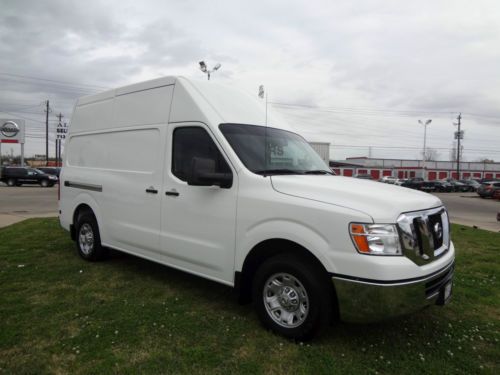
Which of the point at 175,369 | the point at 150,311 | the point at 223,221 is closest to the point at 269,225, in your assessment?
the point at 223,221

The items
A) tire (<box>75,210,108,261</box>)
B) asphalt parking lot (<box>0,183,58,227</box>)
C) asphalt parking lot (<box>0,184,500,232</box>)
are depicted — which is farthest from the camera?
asphalt parking lot (<box>0,184,500,232</box>)

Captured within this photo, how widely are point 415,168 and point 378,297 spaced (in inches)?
3757

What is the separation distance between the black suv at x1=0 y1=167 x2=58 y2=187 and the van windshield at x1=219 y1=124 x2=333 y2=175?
105 feet

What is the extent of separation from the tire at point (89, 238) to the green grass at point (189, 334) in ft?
1.75

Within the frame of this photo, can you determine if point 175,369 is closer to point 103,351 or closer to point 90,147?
point 103,351

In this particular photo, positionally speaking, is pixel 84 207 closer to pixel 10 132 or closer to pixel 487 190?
pixel 487 190

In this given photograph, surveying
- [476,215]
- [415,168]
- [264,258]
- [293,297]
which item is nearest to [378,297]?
[293,297]

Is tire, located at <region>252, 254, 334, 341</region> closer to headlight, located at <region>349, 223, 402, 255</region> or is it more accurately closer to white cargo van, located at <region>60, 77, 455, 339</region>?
white cargo van, located at <region>60, 77, 455, 339</region>

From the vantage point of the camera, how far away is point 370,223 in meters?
2.96

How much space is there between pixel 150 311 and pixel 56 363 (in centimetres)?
113

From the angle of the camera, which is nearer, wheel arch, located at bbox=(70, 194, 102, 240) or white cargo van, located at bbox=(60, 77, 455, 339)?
white cargo van, located at bbox=(60, 77, 455, 339)

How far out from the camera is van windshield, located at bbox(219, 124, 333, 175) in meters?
3.88

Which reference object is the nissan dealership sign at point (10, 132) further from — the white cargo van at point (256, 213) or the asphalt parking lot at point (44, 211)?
the white cargo van at point (256, 213)

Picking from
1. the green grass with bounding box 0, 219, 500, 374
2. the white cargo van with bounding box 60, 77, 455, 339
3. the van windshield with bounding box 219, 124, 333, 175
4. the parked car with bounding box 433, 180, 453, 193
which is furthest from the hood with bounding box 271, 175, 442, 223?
the parked car with bounding box 433, 180, 453, 193
